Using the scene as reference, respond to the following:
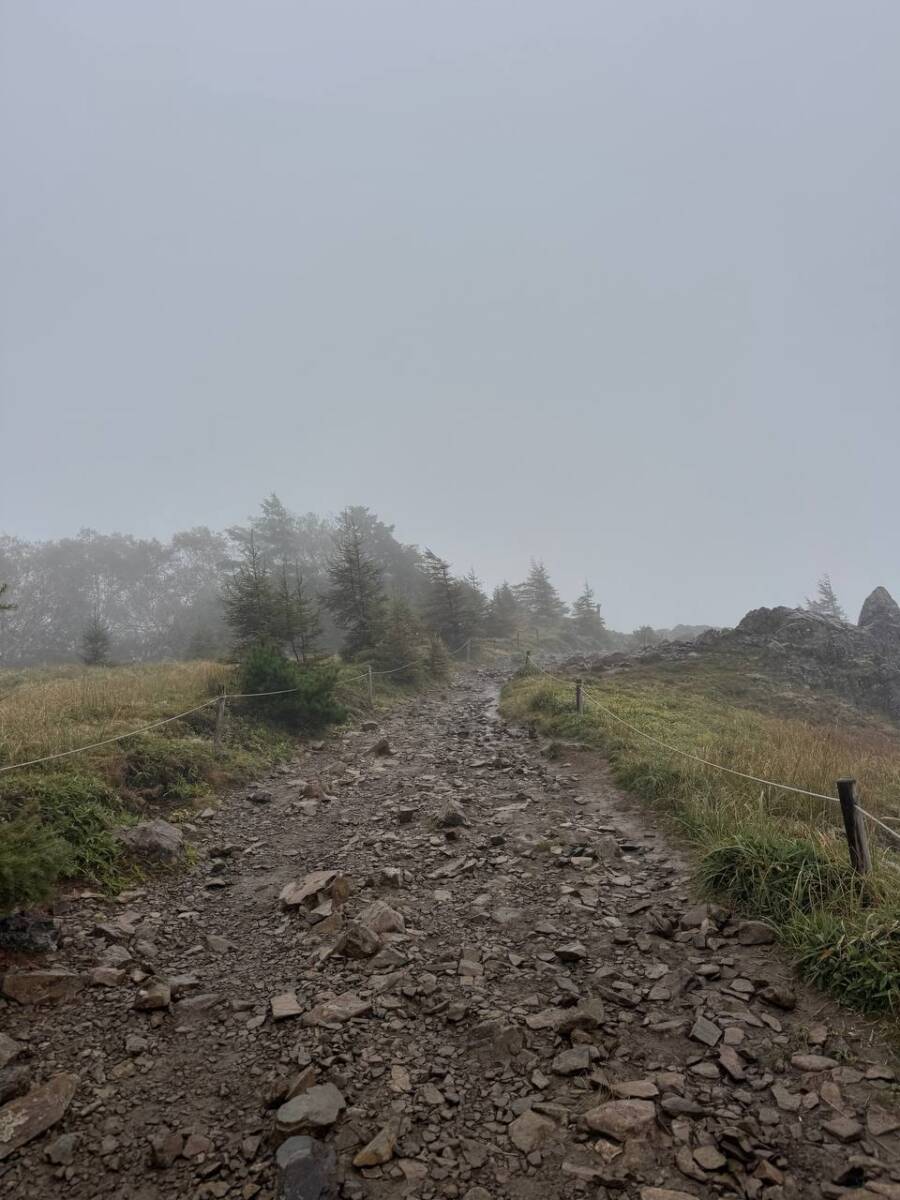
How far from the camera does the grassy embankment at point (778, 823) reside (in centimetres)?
427

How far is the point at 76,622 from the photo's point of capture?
2354 inches

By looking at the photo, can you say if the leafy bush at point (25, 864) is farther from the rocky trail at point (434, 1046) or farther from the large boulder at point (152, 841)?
the large boulder at point (152, 841)

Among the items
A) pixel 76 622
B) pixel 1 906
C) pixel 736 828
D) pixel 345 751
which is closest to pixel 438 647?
pixel 345 751

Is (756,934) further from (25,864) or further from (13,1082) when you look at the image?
(25,864)

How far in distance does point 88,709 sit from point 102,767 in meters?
3.54

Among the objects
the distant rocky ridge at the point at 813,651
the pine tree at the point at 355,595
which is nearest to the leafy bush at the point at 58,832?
the pine tree at the point at 355,595

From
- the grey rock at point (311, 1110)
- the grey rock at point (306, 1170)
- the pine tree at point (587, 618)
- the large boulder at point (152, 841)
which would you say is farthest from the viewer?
the pine tree at point (587, 618)

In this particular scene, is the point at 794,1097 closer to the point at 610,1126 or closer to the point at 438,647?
the point at 610,1126

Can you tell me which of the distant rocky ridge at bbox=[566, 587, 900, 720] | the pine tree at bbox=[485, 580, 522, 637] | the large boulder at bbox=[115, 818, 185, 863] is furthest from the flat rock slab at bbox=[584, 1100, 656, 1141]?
the pine tree at bbox=[485, 580, 522, 637]

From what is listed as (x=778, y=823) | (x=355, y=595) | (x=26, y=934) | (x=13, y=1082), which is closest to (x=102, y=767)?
(x=26, y=934)

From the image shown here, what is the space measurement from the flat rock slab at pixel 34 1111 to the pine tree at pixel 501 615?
4698 centimetres

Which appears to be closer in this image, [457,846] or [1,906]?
[1,906]

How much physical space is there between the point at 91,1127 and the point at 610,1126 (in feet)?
10.0

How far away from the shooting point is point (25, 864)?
475cm
